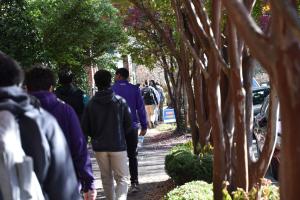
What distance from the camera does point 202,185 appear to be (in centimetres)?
747

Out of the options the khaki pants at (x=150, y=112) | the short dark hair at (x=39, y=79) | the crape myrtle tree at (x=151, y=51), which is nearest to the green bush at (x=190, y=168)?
the short dark hair at (x=39, y=79)

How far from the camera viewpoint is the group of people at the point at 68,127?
123 inches

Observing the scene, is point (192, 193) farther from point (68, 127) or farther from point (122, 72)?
point (122, 72)

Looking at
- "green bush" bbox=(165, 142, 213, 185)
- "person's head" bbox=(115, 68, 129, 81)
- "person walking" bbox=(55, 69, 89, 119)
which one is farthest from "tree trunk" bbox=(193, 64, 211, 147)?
"person walking" bbox=(55, 69, 89, 119)

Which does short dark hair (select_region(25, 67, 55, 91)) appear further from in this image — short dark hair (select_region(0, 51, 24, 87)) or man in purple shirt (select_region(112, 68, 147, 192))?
man in purple shirt (select_region(112, 68, 147, 192))

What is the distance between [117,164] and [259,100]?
458 inches

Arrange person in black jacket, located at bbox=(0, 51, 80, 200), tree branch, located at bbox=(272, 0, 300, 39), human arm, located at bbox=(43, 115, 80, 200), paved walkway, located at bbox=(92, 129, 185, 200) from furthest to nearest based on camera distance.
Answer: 1. paved walkway, located at bbox=(92, 129, 185, 200)
2. human arm, located at bbox=(43, 115, 80, 200)
3. person in black jacket, located at bbox=(0, 51, 80, 200)
4. tree branch, located at bbox=(272, 0, 300, 39)

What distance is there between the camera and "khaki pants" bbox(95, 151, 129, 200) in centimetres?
739

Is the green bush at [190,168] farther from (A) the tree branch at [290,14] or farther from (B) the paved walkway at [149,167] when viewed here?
(A) the tree branch at [290,14]

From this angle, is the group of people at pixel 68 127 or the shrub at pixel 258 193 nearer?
the group of people at pixel 68 127

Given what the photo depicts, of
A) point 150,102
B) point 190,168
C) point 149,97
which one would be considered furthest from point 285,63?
point 150,102

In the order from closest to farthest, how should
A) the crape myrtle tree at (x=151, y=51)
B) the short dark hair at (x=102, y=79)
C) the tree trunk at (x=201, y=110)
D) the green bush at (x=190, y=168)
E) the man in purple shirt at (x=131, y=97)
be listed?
the short dark hair at (x=102, y=79), the green bush at (x=190, y=168), the man in purple shirt at (x=131, y=97), the tree trunk at (x=201, y=110), the crape myrtle tree at (x=151, y=51)

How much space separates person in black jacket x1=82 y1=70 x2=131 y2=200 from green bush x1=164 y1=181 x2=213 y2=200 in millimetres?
770

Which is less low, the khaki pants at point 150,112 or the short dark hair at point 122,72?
the short dark hair at point 122,72
